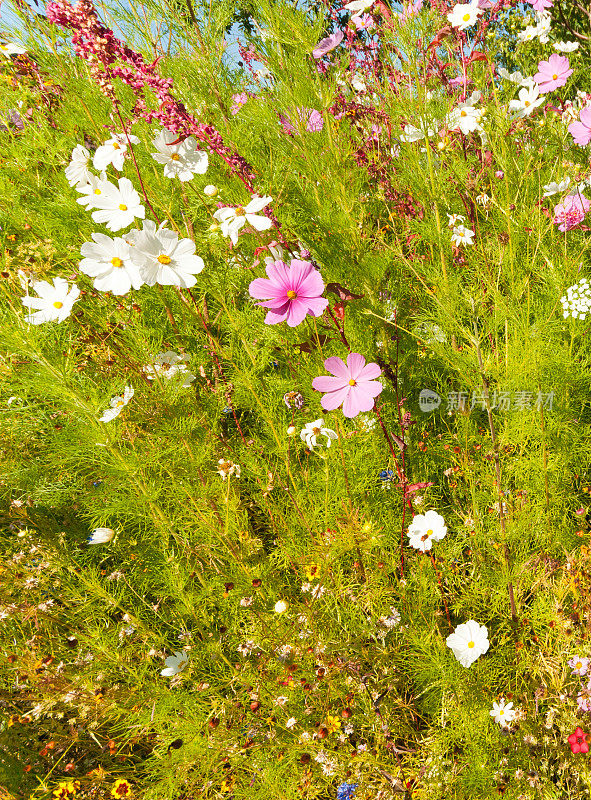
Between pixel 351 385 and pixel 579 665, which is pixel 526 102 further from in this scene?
pixel 579 665

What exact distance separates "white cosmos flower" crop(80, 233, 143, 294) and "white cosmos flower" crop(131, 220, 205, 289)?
4 cm

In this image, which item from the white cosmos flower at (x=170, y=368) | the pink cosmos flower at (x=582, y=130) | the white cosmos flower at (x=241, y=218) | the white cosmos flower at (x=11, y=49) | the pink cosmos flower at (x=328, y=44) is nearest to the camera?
the white cosmos flower at (x=241, y=218)

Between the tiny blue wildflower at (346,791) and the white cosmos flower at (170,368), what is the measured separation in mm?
Result: 1208

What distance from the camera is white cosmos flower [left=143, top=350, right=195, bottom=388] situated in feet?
5.01

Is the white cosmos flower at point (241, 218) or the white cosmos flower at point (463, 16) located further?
the white cosmos flower at point (463, 16)

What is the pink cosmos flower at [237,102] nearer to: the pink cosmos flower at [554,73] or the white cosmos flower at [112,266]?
the white cosmos flower at [112,266]

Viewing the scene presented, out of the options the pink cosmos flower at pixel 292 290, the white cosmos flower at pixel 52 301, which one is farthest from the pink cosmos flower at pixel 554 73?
the white cosmos flower at pixel 52 301

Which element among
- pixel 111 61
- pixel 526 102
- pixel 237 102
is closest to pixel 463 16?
pixel 526 102

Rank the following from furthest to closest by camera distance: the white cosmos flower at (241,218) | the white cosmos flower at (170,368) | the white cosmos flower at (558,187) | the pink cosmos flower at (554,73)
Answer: the pink cosmos flower at (554,73), the white cosmos flower at (558,187), the white cosmos flower at (170,368), the white cosmos flower at (241,218)

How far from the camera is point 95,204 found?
1.33 m

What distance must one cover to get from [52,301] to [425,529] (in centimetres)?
131

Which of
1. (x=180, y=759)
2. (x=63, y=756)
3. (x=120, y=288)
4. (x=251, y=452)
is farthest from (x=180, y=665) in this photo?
(x=120, y=288)

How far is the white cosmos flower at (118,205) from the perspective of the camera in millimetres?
1334

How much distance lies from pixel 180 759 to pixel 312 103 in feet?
6.25
